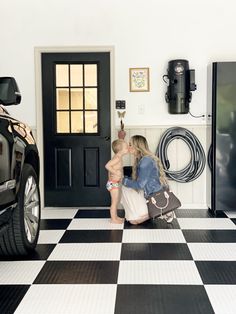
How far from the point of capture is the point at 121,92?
5430 mm

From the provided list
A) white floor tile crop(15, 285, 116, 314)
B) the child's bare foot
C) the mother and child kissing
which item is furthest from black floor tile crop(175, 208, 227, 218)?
white floor tile crop(15, 285, 116, 314)

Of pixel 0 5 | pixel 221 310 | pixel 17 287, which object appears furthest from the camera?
pixel 0 5

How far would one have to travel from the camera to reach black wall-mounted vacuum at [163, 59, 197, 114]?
17.0ft

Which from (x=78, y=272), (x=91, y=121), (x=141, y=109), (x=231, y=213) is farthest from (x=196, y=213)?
(x=78, y=272)

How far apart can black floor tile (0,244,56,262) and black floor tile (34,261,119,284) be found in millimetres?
177

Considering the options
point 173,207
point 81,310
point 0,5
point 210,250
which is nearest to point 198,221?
point 173,207

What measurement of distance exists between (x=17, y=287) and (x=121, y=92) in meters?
3.12

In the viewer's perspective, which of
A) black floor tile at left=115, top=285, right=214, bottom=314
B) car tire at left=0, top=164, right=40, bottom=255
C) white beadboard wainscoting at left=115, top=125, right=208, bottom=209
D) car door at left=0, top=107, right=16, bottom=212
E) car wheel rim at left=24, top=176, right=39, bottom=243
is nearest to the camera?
black floor tile at left=115, top=285, right=214, bottom=314

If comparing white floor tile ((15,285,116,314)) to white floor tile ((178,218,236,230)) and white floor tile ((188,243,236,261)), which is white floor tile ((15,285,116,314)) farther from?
white floor tile ((178,218,236,230))

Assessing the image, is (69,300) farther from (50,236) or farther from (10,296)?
(50,236)

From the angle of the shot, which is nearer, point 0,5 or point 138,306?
point 138,306

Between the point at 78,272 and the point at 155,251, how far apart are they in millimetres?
737

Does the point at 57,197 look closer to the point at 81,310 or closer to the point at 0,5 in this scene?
the point at 0,5

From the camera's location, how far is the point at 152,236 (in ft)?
13.2
